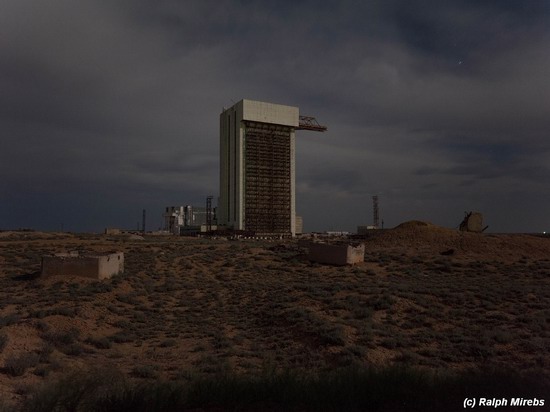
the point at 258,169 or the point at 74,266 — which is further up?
the point at 258,169

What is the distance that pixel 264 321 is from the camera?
17.4 meters

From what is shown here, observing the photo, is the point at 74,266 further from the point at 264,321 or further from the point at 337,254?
the point at 337,254

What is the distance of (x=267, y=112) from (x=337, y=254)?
64.8 m

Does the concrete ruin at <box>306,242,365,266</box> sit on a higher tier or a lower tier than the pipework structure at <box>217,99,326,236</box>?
lower

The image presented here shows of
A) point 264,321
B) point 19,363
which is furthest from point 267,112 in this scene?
point 19,363

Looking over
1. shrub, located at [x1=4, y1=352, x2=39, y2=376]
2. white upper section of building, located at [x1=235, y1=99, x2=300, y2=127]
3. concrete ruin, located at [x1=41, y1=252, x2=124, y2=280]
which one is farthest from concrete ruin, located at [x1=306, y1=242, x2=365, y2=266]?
white upper section of building, located at [x1=235, y1=99, x2=300, y2=127]

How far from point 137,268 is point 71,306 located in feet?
39.9

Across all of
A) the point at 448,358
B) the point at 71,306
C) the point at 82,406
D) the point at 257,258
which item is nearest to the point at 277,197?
the point at 257,258

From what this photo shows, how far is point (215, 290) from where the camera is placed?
24609 millimetres

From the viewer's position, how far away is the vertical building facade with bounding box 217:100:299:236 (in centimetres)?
8850

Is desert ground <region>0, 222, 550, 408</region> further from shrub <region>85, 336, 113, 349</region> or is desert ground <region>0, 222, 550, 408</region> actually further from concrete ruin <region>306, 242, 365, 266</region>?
concrete ruin <region>306, 242, 365, 266</region>

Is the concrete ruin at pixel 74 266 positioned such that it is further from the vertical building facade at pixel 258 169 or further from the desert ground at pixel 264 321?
the vertical building facade at pixel 258 169

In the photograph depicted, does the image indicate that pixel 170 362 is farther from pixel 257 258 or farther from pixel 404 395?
pixel 257 258

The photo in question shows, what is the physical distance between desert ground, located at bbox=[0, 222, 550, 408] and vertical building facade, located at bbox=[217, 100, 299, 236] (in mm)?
56855
